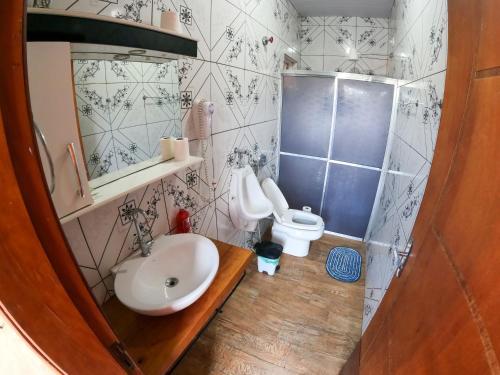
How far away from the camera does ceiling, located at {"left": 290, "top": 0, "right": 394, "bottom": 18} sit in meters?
2.48

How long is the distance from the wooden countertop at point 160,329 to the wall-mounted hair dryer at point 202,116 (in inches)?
31.6

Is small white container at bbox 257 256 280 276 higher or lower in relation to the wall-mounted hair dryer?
lower

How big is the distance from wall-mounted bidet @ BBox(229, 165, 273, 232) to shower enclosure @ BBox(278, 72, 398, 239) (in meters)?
0.92

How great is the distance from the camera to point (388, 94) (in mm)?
2312

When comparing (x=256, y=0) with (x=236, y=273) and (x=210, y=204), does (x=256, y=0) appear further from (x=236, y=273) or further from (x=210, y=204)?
(x=236, y=273)

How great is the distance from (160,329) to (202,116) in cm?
103

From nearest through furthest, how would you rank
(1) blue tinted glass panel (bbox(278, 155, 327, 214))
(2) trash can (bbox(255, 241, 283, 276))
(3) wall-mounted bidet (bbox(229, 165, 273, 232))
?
(3) wall-mounted bidet (bbox(229, 165, 273, 232)) → (2) trash can (bbox(255, 241, 283, 276)) → (1) blue tinted glass panel (bbox(278, 155, 327, 214))

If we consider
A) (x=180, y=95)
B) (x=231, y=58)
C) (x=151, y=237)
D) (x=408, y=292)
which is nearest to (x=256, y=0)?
(x=231, y=58)

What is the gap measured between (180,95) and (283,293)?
1.69 m

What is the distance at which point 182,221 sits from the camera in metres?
1.36

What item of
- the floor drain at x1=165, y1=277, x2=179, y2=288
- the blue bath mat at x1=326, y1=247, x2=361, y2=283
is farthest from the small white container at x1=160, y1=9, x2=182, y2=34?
the blue bath mat at x1=326, y1=247, x2=361, y2=283

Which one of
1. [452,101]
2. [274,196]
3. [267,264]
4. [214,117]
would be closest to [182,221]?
[214,117]

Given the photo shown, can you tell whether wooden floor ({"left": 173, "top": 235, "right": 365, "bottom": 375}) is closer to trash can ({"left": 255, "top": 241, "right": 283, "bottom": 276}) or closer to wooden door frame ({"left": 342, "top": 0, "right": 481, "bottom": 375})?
trash can ({"left": 255, "top": 241, "right": 283, "bottom": 276})

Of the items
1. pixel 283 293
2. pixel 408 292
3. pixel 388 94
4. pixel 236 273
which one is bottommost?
pixel 283 293
